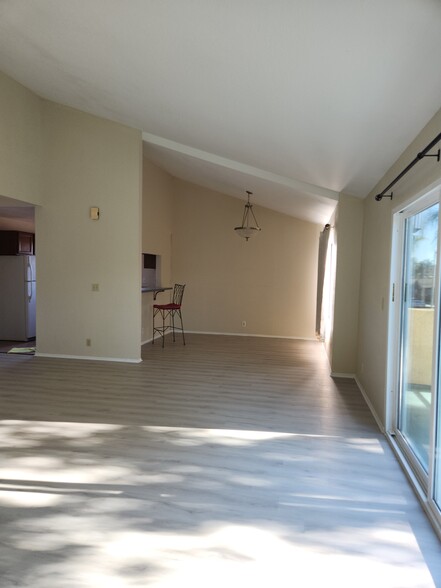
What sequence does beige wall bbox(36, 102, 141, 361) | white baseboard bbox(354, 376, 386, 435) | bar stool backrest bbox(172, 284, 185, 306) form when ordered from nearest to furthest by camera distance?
white baseboard bbox(354, 376, 386, 435) < beige wall bbox(36, 102, 141, 361) < bar stool backrest bbox(172, 284, 185, 306)

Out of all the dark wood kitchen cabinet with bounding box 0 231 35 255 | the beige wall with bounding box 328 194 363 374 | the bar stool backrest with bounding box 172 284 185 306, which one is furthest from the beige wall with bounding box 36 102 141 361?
the beige wall with bounding box 328 194 363 374

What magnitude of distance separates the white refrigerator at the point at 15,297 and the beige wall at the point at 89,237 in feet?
4.79

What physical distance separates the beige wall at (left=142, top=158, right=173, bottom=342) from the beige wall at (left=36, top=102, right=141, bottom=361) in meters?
1.31

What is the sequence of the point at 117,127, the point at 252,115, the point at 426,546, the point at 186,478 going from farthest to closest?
the point at 117,127
the point at 252,115
the point at 186,478
the point at 426,546

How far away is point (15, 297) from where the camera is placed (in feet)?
24.1

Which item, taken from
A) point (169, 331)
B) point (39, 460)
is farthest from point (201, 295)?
point (39, 460)

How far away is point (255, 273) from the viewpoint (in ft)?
27.6

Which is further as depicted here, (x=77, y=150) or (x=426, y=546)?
(x=77, y=150)

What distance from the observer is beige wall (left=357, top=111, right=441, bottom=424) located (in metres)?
2.62

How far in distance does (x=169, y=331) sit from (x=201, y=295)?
3.22ft

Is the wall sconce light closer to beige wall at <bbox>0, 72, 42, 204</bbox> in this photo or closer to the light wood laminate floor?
beige wall at <bbox>0, 72, 42, 204</bbox>

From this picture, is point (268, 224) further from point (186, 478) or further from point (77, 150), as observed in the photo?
point (186, 478)

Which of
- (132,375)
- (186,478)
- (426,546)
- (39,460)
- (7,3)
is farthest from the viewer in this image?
(132,375)

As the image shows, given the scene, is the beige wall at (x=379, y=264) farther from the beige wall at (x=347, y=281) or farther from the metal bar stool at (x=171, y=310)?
the metal bar stool at (x=171, y=310)
